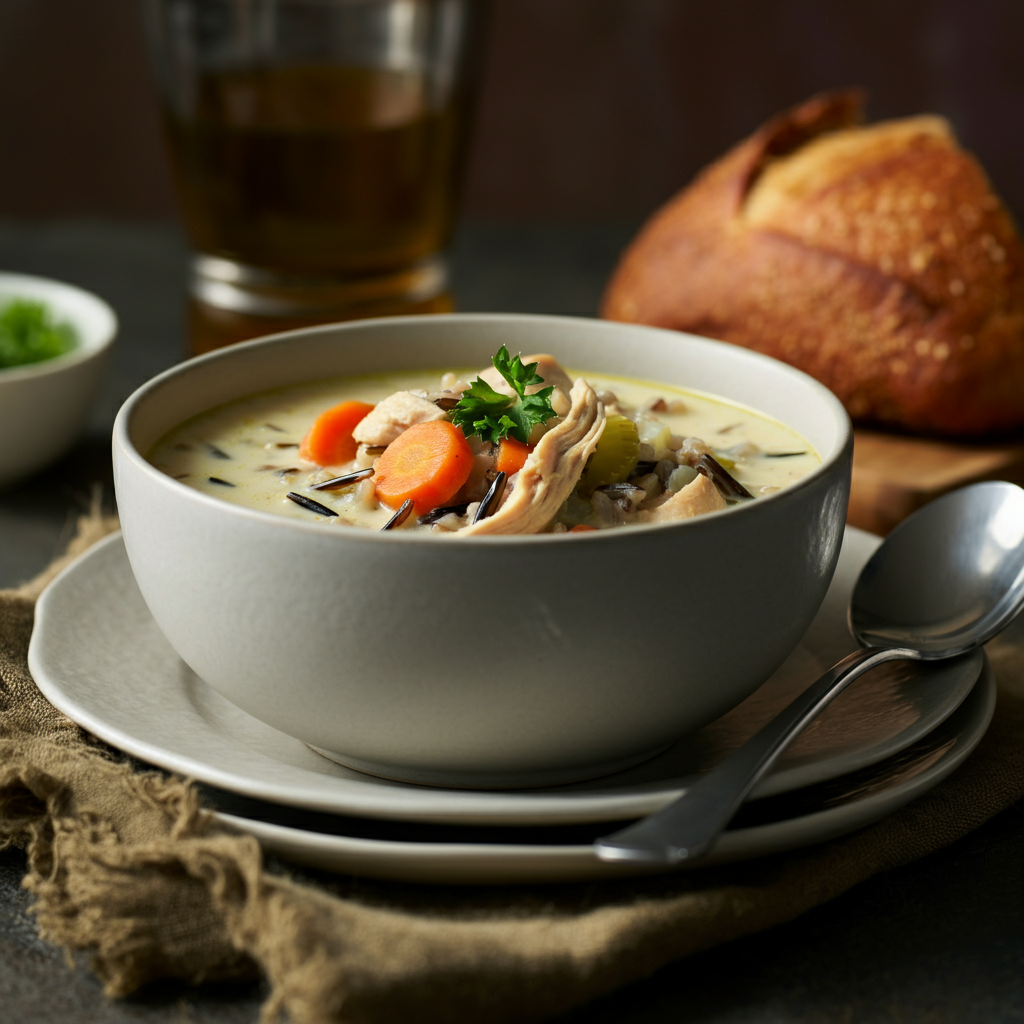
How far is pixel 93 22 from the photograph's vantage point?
5074mm

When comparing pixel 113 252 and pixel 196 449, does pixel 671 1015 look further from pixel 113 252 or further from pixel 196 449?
pixel 113 252

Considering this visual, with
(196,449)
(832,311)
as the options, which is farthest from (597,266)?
(196,449)

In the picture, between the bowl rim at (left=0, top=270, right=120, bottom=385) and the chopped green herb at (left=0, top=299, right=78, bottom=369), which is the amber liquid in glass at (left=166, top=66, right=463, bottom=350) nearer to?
the bowl rim at (left=0, top=270, right=120, bottom=385)

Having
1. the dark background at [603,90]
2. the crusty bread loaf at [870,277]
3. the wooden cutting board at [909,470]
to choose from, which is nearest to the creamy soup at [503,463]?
the wooden cutting board at [909,470]

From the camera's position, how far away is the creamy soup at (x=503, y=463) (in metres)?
1.57

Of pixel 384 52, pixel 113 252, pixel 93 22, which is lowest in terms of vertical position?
pixel 113 252

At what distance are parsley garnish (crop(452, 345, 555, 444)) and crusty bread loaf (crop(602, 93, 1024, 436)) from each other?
1.34 m

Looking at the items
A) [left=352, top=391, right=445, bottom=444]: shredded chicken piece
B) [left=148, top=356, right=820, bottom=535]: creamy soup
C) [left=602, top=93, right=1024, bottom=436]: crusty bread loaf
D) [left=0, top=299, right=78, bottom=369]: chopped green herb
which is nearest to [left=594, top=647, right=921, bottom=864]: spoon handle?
[left=148, top=356, right=820, bottom=535]: creamy soup

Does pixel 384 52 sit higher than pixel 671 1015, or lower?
higher

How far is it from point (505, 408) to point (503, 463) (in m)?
0.09

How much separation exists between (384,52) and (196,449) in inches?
74.1

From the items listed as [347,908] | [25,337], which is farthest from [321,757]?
[25,337]

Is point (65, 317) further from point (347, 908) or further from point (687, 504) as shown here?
point (347, 908)

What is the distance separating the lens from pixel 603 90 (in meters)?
5.34
